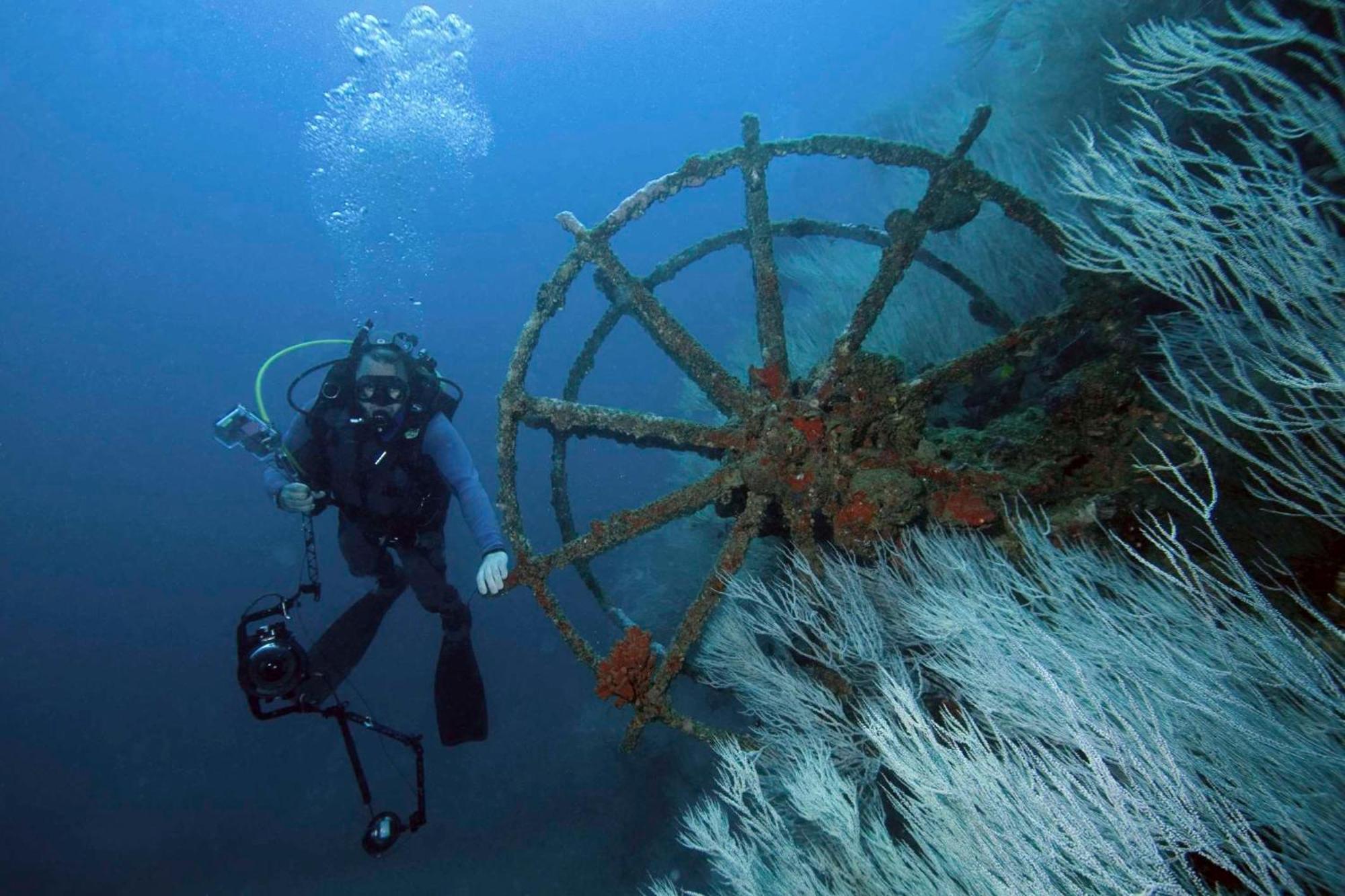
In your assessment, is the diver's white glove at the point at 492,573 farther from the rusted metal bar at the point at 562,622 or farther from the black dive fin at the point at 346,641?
the black dive fin at the point at 346,641

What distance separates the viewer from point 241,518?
2692 cm

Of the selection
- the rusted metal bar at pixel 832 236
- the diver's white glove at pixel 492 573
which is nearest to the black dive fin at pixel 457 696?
the diver's white glove at pixel 492 573

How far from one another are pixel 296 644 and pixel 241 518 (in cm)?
2749

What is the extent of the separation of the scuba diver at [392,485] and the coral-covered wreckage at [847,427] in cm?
156

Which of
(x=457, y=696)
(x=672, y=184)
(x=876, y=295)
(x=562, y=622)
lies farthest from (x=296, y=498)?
(x=876, y=295)

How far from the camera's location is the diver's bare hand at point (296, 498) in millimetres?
4766

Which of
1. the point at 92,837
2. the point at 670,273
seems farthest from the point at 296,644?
the point at 92,837

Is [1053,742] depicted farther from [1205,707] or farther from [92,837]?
[92,837]

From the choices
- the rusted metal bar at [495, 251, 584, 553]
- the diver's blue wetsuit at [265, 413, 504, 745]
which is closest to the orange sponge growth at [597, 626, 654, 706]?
the rusted metal bar at [495, 251, 584, 553]

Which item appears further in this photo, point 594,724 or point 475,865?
point 594,724

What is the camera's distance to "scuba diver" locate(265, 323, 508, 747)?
516 cm

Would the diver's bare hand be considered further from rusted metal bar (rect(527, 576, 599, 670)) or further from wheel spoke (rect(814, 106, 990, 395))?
wheel spoke (rect(814, 106, 990, 395))

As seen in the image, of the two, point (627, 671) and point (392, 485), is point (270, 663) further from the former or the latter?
point (627, 671)

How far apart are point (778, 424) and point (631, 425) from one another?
0.90m
